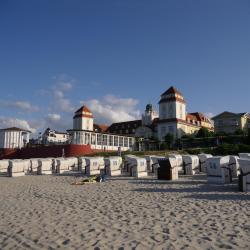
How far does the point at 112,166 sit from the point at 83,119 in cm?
6065

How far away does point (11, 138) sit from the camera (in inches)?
2311

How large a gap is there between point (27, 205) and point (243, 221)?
639 cm

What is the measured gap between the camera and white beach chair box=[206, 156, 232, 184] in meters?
15.4

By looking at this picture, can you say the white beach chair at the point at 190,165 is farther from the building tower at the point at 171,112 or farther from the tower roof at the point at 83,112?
the tower roof at the point at 83,112

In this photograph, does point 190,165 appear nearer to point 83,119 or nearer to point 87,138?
point 87,138

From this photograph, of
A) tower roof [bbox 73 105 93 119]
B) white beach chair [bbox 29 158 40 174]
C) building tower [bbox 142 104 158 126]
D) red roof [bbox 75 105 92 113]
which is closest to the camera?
→ white beach chair [bbox 29 158 40 174]

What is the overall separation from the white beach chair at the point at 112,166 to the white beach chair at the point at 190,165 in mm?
4273

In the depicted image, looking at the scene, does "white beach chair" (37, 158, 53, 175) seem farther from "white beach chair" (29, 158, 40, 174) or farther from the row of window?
the row of window

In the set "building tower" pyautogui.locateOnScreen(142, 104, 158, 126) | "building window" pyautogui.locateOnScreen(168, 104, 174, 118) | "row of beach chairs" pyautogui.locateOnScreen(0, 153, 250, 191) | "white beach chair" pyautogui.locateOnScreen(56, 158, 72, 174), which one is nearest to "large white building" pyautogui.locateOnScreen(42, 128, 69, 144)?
Answer: "building window" pyautogui.locateOnScreen(168, 104, 174, 118)

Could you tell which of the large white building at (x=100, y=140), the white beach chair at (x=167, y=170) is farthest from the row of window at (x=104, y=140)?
the white beach chair at (x=167, y=170)

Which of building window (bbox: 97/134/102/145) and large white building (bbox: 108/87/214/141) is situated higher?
large white building (bbox: 108/87/214/141)

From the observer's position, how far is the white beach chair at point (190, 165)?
20.5 meters

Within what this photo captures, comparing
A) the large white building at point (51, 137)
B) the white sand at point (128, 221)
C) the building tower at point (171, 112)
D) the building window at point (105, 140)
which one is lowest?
the white sand at point (128, 221)

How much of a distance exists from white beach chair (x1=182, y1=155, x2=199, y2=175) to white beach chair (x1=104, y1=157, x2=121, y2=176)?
427 centimetres
